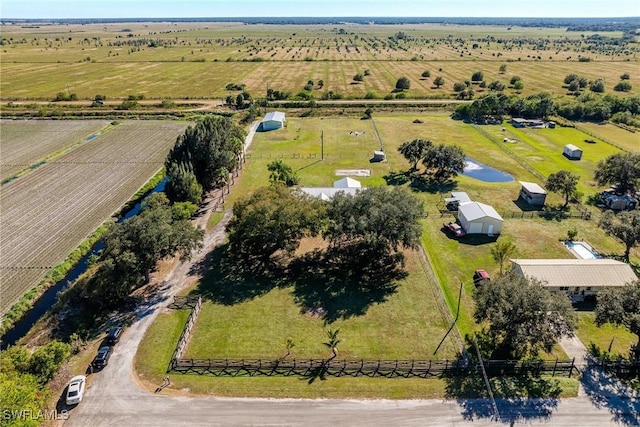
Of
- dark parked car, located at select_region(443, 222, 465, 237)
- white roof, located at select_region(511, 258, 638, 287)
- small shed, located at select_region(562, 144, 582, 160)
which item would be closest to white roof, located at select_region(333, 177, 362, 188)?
dark parked car, located at select_region(443, 222, 465, 237)

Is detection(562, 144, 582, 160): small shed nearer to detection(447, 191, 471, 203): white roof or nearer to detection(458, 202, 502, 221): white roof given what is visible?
detection(447, 191, 471, 203): white roof

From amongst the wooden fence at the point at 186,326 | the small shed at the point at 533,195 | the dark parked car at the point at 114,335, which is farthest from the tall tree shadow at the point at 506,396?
the small shed at the point at 533,195

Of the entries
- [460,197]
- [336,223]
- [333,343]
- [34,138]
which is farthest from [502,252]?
[34,138]

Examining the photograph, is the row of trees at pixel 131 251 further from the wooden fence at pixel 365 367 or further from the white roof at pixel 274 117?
the white roof at pixel 274 117

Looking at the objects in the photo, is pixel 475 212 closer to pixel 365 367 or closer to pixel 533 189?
pixel 533 189

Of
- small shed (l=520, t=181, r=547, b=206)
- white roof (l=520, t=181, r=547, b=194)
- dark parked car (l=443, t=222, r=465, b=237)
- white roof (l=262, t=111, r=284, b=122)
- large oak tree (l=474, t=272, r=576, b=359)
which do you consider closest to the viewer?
large oak tree (l=474, t=272, r=576, b=359)

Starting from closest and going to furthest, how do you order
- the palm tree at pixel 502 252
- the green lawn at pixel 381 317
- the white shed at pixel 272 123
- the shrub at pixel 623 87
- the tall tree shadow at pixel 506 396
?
the tall tree shadow at pixel 506 396 → the green lawn at pixel 381 317 → the palm tree at pixel 502 252 → the white shed at pixel 272 123 → the shrub at pixel 623 87
